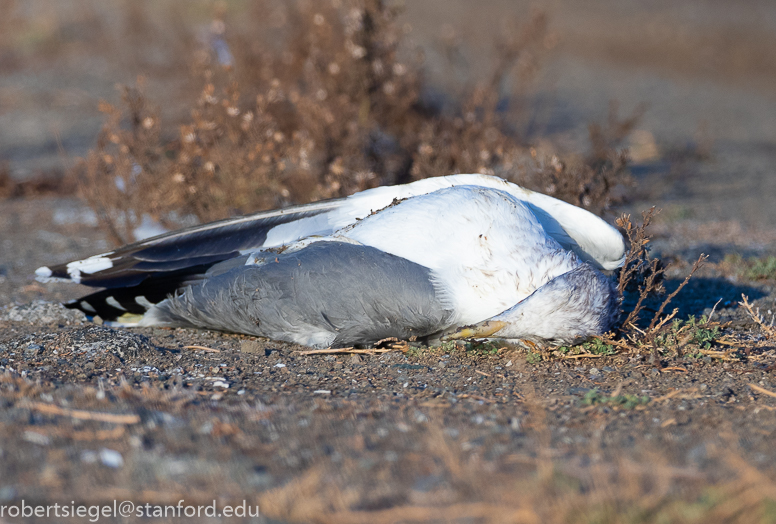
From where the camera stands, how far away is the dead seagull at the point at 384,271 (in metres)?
2.76

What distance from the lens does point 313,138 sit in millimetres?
5484

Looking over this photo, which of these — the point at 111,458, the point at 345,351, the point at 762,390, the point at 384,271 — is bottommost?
the point at 762,390

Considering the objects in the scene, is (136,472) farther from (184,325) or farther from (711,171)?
(711,171)

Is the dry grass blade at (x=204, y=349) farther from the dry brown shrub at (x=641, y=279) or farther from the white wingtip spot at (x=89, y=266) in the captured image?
the dry brown shrub at (x=641, y=279)

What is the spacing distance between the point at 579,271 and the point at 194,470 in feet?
5.15

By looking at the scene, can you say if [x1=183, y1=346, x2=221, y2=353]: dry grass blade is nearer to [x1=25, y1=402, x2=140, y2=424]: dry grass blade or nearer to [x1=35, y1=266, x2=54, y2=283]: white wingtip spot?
[x1=35, y1=266, x2=54, y2=283]: white wingtip spot

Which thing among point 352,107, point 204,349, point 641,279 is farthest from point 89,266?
point 352,107

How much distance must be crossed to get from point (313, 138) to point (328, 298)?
9.29 feet

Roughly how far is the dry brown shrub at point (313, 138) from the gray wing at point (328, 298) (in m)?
1.54

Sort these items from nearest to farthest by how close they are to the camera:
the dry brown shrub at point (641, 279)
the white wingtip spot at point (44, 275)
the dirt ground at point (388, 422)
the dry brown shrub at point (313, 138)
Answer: the dirt ground at point (388, 422)
the dry brown shrub at point (641, 279)
the white wingtip spot at point (44, 275)
the dry brown shrub at point (313, 138)

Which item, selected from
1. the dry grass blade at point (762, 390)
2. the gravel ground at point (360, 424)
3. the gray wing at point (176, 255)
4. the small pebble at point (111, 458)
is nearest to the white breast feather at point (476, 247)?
the gravel ground at point (360, 424)

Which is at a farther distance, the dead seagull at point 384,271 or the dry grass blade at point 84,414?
the dead seagull at point 384,271

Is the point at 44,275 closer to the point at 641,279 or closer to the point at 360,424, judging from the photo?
the point at 360,424

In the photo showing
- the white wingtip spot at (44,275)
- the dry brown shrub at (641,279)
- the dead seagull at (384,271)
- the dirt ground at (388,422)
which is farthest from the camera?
the white wingtip spot at (44,275)
